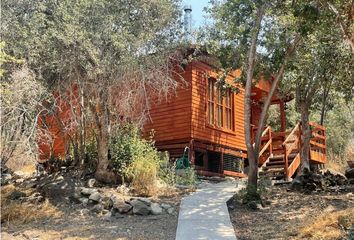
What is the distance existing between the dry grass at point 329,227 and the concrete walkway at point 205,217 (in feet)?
3.56

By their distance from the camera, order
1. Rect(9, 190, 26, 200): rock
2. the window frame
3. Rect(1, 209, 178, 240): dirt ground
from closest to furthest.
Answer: Rect(1, 209, 178, 240): dirt ground → Rect(9, 190, 26, 200): rock → the window frame

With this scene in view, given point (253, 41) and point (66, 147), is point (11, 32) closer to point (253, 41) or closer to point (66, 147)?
point (66, 147)

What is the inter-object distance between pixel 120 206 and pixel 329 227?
13.2ft

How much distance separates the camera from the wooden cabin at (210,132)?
14.1 metres

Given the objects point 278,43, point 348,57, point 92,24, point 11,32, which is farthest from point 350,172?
point 11,32

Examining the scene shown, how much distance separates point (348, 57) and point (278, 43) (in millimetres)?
2275

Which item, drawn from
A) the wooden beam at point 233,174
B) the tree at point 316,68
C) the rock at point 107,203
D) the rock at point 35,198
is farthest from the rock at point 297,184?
the rock at point 35,198

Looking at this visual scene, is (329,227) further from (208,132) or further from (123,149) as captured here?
(208,132)

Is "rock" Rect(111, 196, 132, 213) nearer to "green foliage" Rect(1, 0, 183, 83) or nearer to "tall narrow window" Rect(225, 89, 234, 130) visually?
"green foliage" Rect(1, 0, 183, 83)

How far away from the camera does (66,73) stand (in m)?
10.3

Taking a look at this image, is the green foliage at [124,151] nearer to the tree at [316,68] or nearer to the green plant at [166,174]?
the green plant at [166,174]

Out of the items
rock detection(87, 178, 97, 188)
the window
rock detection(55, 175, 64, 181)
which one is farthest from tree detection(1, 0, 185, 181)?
the window

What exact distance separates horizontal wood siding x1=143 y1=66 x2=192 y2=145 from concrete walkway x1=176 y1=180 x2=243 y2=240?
3984 millimetres

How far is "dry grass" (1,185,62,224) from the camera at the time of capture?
27.7ft
